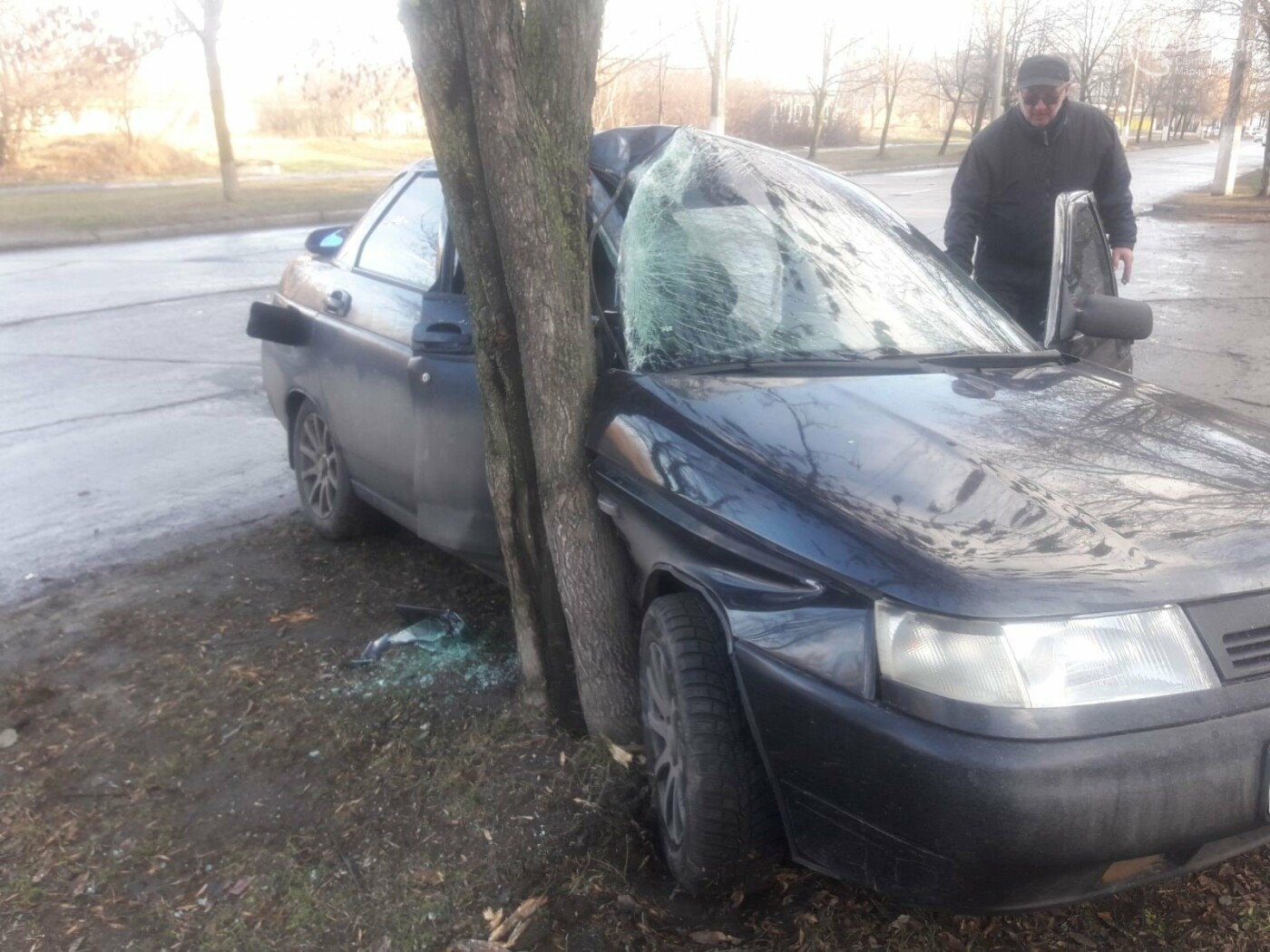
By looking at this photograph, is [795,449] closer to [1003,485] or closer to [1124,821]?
[1003,485]

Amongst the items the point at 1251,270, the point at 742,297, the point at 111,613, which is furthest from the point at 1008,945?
the point at 1251,270

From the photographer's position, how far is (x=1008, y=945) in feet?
8.22

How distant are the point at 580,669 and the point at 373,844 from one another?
0.71 m

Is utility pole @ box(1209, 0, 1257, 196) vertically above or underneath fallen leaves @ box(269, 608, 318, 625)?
above

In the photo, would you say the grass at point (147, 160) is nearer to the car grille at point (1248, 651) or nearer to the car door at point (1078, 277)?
the car door at point (1078, 277)

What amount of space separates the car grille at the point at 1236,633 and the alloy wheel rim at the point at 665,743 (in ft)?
3.52

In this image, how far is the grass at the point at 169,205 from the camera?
18422 millimetres

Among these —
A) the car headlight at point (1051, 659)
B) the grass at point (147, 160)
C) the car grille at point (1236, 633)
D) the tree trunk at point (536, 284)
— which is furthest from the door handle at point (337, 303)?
the grass at point (147, 160)

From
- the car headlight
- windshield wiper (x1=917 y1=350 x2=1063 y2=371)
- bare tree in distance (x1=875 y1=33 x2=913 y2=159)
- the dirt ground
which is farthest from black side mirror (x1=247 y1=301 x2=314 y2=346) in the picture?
bare tree in distance (x1=875 y1=33 x2=913 y2=159)

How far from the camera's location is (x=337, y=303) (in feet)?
14.7

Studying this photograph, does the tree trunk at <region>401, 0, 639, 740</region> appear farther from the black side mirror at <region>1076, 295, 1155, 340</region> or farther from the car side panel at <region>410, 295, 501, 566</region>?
the black side mirror at <region>1076, 295, 1155, 340</region>

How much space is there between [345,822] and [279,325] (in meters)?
2.29

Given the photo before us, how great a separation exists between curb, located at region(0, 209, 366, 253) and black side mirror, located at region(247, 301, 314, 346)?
14064mm

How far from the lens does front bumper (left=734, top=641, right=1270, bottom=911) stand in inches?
77.7
